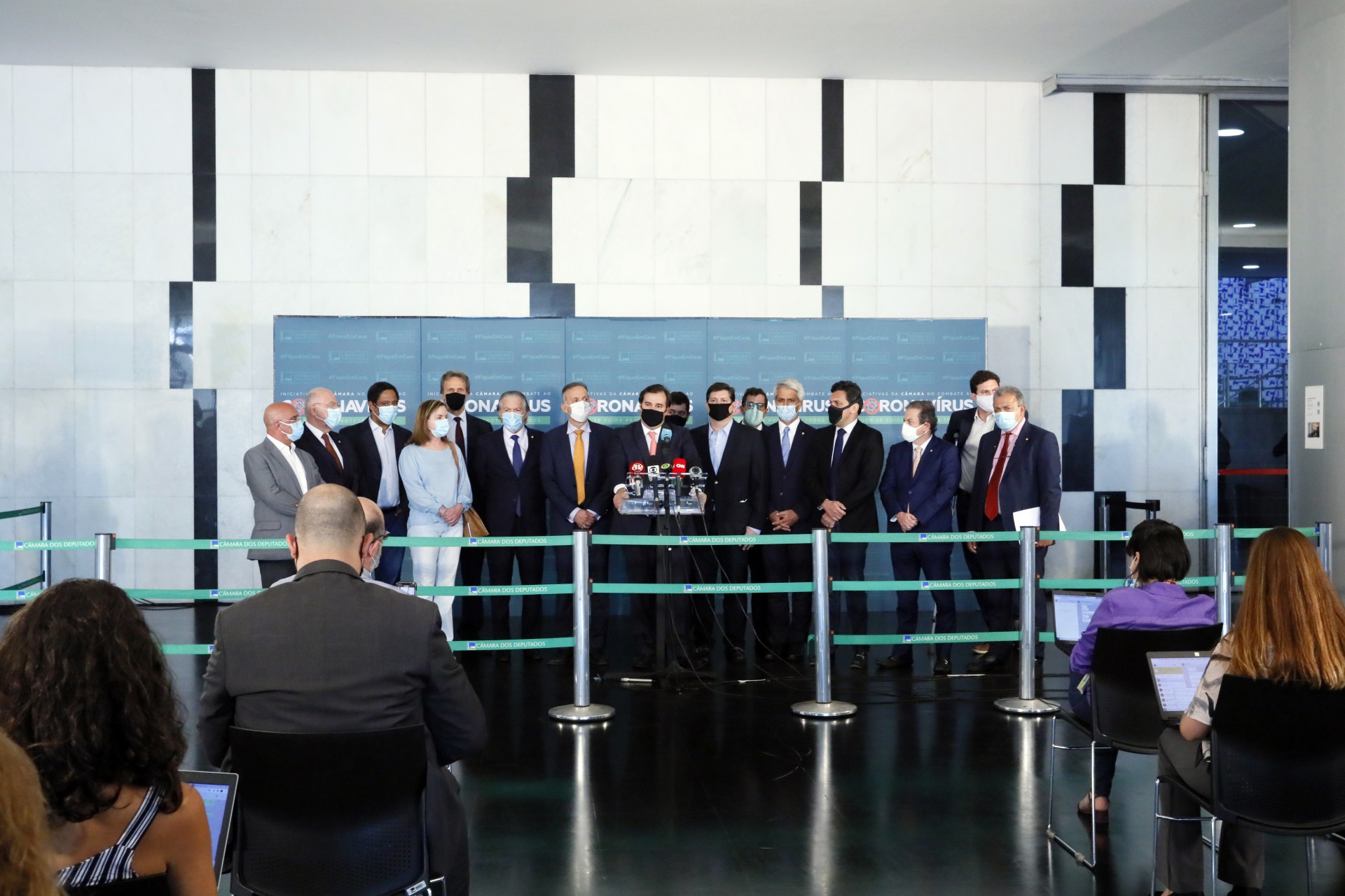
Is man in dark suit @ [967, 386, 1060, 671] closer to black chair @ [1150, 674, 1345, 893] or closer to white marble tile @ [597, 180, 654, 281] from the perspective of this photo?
white marble tile @ [597, 180, 654, 281]

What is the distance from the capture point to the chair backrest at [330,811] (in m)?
2.46

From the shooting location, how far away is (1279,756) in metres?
3.06

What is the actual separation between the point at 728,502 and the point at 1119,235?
4.71 metres

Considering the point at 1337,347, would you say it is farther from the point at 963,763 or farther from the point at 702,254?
the point at 702,254

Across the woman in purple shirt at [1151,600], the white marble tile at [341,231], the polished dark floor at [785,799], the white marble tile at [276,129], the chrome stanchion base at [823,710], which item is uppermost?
the white marble tile at [276,129]

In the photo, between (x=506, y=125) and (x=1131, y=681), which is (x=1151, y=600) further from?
(x=506, y=125)

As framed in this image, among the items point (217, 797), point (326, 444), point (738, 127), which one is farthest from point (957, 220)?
point (217, 797)

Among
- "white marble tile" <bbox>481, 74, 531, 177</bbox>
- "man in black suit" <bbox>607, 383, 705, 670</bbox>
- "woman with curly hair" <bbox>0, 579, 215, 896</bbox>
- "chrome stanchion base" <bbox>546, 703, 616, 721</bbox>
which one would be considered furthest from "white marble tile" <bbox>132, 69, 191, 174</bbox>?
"woman with curly hair" <bbox>0, 579, 215, 896</bbox>

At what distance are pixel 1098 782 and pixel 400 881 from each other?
289 centimetres

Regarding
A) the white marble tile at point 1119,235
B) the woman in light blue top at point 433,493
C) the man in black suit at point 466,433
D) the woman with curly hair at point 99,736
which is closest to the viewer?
the woman with curly hair at point 99,736

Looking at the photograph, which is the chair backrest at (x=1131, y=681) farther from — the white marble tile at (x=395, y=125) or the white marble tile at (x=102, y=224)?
the white marble tile at (x=102, y=224)

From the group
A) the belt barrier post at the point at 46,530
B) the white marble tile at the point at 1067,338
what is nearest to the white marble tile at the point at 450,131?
the belt barrier post at the point at 46,530

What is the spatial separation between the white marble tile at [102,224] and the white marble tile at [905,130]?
20.2ft

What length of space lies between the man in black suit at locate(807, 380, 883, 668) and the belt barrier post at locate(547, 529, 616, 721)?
2.02 metres
